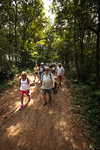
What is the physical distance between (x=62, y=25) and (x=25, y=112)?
7518 millimetres

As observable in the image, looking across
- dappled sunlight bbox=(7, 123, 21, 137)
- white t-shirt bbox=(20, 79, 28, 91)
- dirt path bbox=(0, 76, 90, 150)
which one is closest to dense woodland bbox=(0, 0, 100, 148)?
dirt path bbox=(0, 76, 90, 150)

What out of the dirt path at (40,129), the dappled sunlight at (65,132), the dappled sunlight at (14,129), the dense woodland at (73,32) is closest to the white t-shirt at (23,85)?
the dirt path at (40,129)

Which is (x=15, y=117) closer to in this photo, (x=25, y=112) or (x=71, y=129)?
(x=25, y=112)

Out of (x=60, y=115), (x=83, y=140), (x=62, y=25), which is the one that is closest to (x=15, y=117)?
(x=60, y=115)

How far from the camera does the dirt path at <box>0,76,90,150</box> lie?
7.48 ft

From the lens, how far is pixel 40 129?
2791mm

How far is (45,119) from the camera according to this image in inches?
129

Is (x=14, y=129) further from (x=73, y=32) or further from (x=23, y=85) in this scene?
(x=73, y=32)

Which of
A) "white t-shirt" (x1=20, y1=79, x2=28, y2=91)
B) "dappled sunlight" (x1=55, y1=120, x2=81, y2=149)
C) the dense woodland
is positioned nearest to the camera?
"dappled sunlight" (x1=55, y1=120, x2=81, y2=149)

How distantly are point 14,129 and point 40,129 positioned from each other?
100cm

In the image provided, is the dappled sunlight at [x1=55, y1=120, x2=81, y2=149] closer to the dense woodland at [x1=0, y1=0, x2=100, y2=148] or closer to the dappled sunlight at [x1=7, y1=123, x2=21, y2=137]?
the dense woodland at [x1=0, y1=0, x2=100, y2=148]

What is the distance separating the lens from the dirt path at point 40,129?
228 centimetres

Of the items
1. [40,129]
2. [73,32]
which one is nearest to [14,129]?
[40,129]

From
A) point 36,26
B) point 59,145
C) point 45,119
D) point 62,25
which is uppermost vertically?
point 36,26
